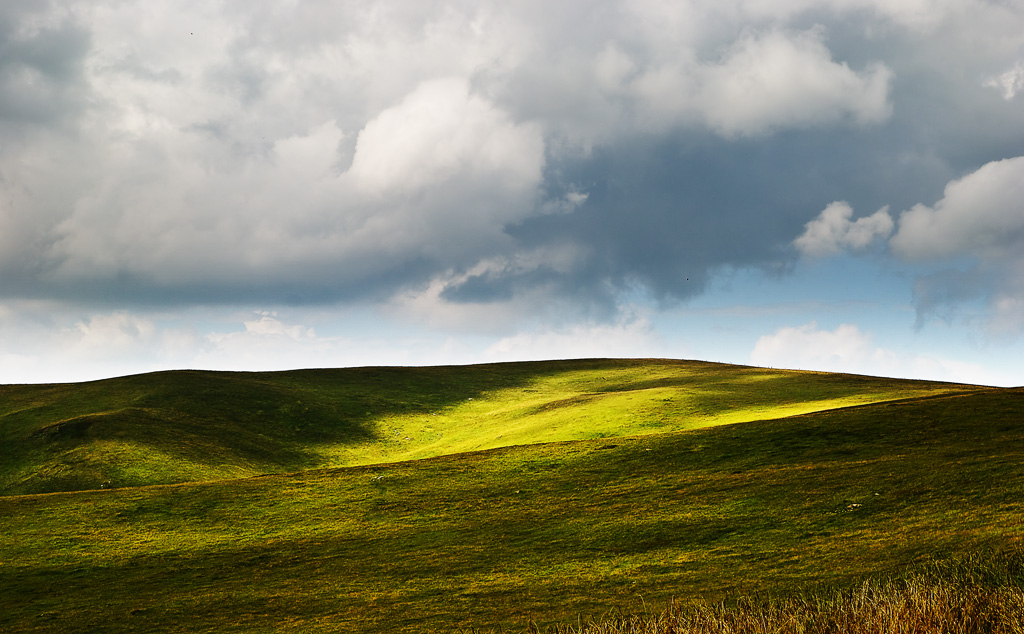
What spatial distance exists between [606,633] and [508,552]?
1595cm

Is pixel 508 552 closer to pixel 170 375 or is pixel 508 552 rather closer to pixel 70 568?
pixel 70 568

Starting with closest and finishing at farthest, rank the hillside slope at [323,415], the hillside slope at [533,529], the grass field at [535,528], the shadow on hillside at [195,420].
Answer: the grass field at [535,528] < the hillside slope at [533,529] < the shadow on hillside at [195,420] < the hillside slope at [323,415]

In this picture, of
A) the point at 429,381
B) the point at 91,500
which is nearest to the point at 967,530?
the point at 91,500

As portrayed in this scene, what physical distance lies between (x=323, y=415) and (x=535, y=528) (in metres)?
59.4

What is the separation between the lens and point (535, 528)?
3691 cm

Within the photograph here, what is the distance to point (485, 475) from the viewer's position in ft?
154

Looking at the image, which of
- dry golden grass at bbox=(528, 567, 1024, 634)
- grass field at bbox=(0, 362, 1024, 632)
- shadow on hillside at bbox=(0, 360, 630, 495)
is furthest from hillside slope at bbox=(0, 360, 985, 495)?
dry golden grass at bbox=(528, 567, 1024, 634)

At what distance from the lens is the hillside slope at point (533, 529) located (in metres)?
27.9

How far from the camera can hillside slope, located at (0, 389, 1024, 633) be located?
27859mm

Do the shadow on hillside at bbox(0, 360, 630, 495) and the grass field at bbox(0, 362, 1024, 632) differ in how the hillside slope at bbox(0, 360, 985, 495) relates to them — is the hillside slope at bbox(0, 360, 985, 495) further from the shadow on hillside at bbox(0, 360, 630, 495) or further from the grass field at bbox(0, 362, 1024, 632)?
the grass field at bbox(0, 362, 1024, 632)

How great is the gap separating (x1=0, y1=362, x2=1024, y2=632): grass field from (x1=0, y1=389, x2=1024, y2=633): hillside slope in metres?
0.14

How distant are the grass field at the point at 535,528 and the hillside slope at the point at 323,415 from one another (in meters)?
2.13

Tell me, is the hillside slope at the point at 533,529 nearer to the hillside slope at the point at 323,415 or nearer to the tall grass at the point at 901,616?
the tall grass at the point at 901,616

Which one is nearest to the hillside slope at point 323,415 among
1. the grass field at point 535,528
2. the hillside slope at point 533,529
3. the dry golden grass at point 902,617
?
the grass field at point 535,528
